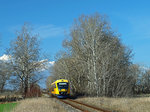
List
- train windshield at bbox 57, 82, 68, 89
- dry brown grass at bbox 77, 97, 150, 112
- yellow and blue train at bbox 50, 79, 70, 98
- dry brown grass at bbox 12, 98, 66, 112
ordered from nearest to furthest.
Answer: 1. dry brown grass at bbox 77, 97, 150, 112
2. dry brown grass at bbox 12, 98, 66, 112
3. yellow and blue train at bbox 50, 79, 70, 98
4. train windshield at bbox 57, 82, 68, 89

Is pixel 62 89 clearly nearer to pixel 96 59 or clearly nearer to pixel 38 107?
pixel 96 59

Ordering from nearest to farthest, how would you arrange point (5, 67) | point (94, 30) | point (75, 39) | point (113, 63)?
point (5, 67)
point (113, 63)
point (94, 30)
point (75, 39)

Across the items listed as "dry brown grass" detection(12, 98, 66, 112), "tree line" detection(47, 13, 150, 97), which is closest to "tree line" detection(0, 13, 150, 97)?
"tree line" detection(47, 13, 150, 97)

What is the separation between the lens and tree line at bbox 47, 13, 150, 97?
101 feet

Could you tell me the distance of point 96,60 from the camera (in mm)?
31344

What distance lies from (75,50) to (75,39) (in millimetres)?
1954

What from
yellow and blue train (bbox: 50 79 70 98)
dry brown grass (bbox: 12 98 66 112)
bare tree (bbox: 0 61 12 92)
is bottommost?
dry brown grass (bbox: 12 98 66 112)

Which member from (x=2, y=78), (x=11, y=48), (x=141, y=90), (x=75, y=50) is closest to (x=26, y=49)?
(x=11, y=48)

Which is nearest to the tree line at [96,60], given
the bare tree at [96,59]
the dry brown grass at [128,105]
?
the bare tree at [96,59]

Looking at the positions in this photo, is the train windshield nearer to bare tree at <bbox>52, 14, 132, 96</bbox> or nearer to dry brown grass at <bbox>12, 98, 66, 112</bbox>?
bare tree at <bbox>52, 14, 132, 96</bbox>

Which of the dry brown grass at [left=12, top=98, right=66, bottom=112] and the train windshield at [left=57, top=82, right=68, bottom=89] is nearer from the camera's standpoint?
the dry brown grass at [left=12, top=98, right=66, bottom=112]

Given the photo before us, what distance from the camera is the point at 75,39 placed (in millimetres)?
38000

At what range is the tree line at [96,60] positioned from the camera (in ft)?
101

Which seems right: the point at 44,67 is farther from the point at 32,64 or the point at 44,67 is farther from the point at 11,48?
the point at 11,48
